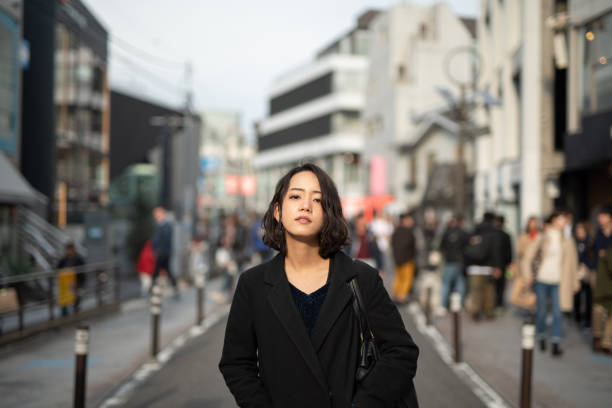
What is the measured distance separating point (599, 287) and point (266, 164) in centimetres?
7236

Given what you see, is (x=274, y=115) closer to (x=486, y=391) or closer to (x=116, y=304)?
(x=116, y=304)

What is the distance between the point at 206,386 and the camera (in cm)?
748

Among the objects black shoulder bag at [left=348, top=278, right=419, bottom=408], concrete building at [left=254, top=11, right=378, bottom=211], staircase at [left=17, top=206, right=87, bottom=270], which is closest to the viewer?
black shoulder bag at [left=348, top=278, right=419, bottom=408]

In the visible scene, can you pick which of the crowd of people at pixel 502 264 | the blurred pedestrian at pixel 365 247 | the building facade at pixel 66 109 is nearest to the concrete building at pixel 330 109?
the building facade at pixel 66 109

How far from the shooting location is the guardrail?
10367 mm

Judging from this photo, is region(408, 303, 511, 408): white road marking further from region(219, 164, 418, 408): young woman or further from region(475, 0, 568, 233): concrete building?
region(475, 0, 568, 233): concrete building

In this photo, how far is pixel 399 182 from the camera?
49625 millimetres

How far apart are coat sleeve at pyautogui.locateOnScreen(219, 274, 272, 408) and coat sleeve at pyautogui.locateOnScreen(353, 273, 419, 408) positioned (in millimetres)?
411

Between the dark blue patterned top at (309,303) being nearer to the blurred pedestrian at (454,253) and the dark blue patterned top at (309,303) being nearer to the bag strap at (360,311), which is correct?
the bag strap at (360,311)

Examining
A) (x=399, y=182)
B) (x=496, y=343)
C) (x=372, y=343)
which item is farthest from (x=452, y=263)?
(x=399, y=182)

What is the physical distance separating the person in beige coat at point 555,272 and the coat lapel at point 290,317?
7253 mm

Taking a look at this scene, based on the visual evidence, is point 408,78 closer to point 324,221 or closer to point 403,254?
point 403,254

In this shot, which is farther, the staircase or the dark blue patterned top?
the staircase

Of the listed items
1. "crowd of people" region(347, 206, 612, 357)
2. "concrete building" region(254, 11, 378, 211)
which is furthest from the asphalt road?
"concrete building" region(254, 11, 378, 211)
